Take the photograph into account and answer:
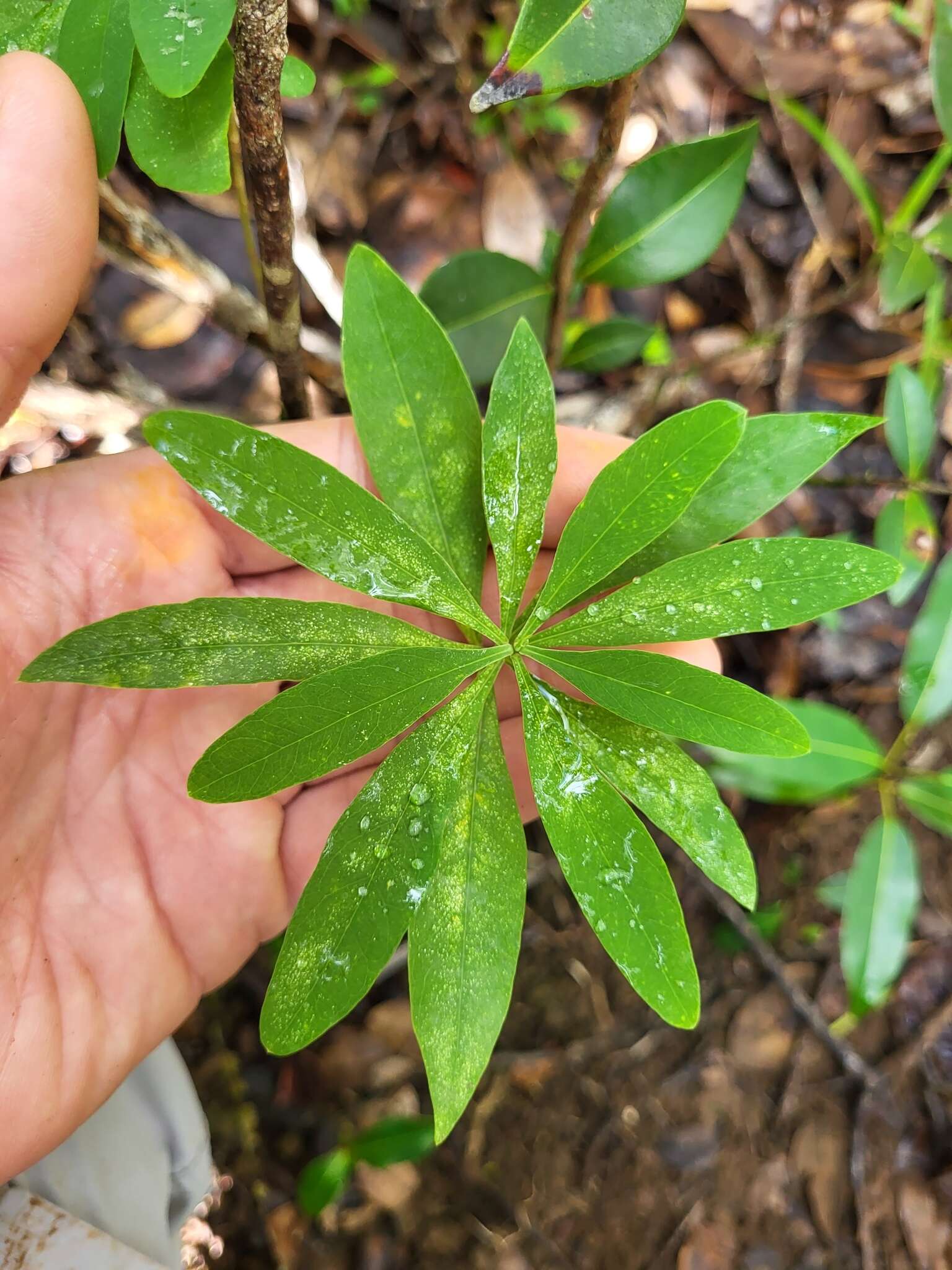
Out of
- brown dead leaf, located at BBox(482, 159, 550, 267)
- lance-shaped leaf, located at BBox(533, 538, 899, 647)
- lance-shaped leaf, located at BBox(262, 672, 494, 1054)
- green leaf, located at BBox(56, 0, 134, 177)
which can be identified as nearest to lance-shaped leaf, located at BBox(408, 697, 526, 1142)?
lance-shaped leaf, located at BBox(262, 672, 494, 1054)

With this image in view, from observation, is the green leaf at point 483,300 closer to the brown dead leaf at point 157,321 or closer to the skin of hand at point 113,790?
the skin of hand at point 113,790


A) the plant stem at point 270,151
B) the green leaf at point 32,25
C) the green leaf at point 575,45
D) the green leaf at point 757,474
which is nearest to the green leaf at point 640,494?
the green leaf at point 757,474

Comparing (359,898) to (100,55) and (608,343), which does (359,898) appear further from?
(608,343)

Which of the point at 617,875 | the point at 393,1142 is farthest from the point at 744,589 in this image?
the point at 393,1142

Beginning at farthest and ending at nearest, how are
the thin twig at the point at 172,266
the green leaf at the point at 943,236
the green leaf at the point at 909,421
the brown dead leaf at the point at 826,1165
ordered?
the brown dead leaf at the point at 826,1165, the green leaf at the point at 909,421, the green leaf at the point at 943,236, the thin twig at the point at 172,266

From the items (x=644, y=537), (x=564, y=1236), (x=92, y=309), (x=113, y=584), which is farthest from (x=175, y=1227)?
(x=92, y=309)

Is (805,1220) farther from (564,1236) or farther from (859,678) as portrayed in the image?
(859,678)
